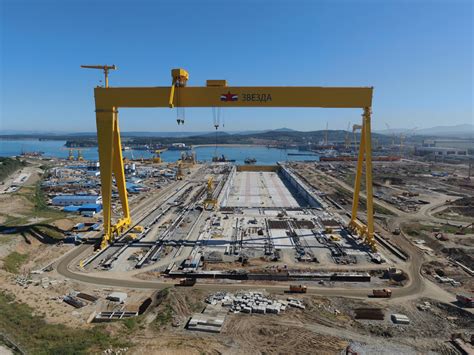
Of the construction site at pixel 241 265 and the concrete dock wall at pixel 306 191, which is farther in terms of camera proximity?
the concrete dock wall at pixel 306 191

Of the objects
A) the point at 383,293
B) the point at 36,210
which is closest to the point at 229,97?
the point at 383,293

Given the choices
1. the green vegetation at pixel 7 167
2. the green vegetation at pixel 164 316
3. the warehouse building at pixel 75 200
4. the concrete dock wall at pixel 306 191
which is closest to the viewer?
the green vegetation at pixel 164 316

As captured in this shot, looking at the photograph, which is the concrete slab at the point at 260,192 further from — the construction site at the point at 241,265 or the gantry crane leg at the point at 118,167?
the gantry crane leg at the point at 118,167

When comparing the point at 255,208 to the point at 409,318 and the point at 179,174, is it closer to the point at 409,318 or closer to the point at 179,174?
the point at 409,318

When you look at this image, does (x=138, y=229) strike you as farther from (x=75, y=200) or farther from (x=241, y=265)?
(x=75, y=200)

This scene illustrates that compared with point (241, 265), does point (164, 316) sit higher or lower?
higher

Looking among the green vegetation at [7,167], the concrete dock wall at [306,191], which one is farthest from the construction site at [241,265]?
the green vegetation at [7,167]
